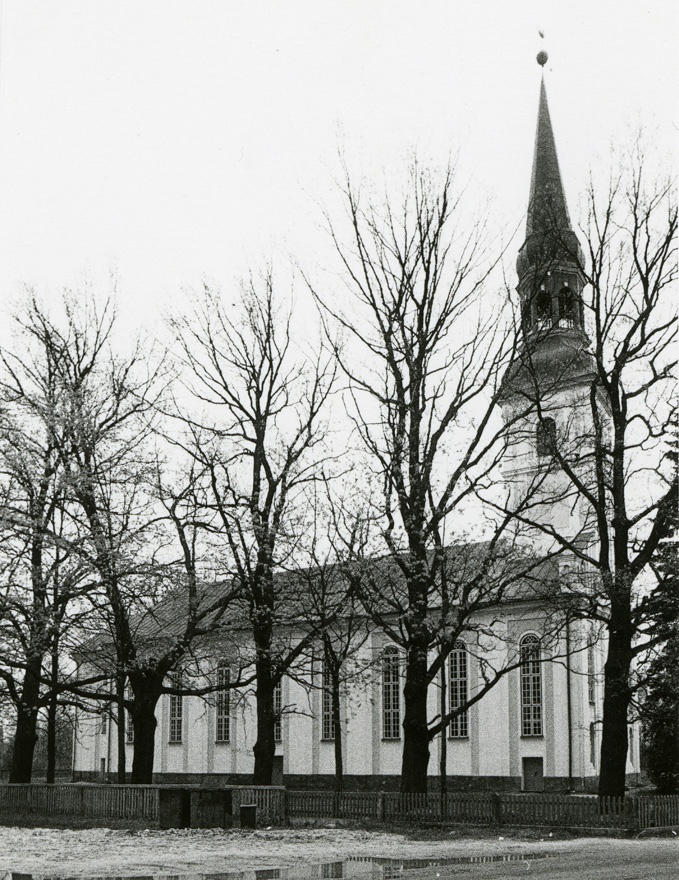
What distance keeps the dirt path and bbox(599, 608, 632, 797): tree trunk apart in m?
3.70

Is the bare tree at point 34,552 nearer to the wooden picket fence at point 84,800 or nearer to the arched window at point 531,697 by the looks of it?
the wooden picket fence at point 84,800

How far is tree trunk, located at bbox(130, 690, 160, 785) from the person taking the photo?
2889 centimetres

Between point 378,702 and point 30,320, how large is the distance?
77.6 ft

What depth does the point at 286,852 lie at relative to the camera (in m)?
18.0

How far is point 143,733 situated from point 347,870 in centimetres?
1527

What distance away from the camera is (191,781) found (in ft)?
177

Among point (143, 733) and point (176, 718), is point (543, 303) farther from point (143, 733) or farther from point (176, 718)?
point (176, 718)

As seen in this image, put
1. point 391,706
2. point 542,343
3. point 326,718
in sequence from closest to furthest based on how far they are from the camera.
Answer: point 542,343
point 391,706
point 326,718

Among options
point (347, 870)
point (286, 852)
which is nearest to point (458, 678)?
point (286, 852)

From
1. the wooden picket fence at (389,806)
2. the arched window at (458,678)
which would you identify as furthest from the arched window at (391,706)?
the wooden picket fence at (389,806)

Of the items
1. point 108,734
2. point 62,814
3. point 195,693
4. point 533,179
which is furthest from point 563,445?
point 108,734

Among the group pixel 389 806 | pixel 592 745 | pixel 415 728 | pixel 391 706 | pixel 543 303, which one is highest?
pixel 543 303

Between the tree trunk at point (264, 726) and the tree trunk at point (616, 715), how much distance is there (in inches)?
362

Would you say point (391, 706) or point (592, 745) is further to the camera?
point (391, 706)
